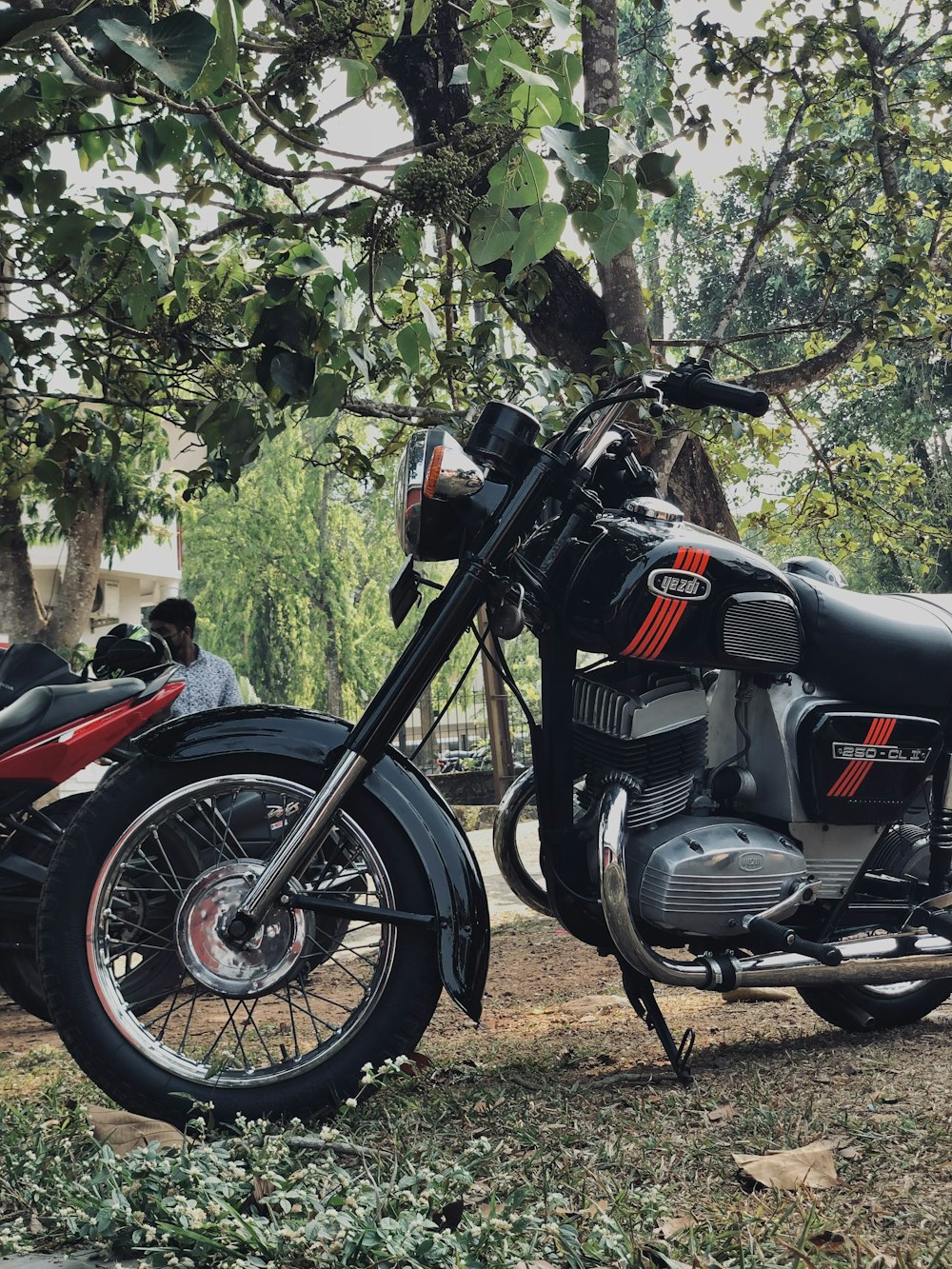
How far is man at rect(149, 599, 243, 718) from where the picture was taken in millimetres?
6453

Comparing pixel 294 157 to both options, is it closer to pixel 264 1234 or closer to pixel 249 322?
pixel 249 322

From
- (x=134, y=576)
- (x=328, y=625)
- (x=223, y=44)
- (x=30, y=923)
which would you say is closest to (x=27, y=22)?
(x=223, y=44)

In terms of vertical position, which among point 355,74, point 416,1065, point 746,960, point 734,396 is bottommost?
point 416,1065

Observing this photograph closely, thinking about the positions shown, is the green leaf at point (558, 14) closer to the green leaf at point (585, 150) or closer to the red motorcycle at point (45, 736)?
the green leaf at point (585, 150)

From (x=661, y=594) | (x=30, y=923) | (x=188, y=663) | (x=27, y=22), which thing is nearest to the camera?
(x=27, y=22)

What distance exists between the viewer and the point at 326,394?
3637 mm

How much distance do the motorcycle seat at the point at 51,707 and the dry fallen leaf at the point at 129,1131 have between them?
1.11 m

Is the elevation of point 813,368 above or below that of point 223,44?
below

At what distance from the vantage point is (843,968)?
10.1 ft

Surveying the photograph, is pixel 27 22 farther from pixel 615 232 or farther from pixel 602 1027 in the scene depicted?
pixel 602 1027

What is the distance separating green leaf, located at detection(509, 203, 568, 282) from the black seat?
1.18 meters

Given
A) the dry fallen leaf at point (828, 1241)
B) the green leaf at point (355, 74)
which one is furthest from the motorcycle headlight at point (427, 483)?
the dry fallen leaf at point (828, 1241)

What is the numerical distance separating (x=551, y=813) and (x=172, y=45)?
1917 millimetres

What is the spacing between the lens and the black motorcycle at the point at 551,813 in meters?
2.84
